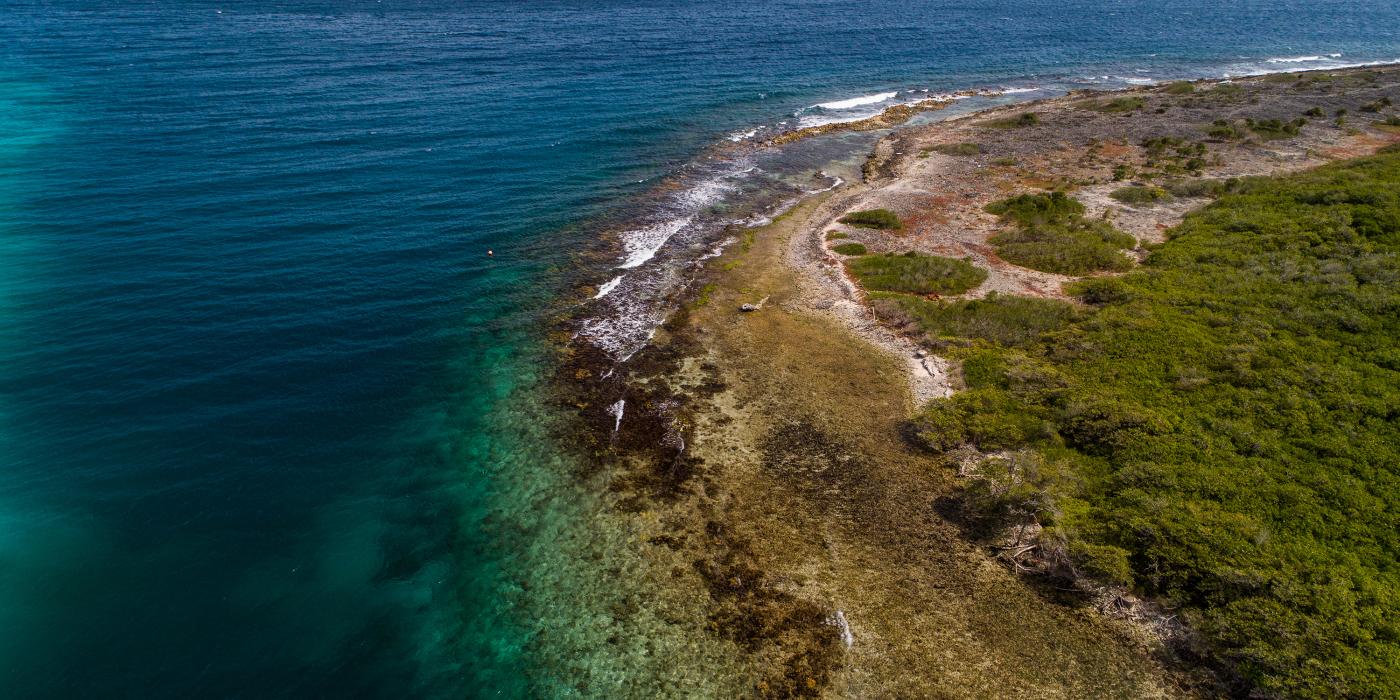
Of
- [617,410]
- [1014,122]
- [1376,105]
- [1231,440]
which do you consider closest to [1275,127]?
[1376,105]

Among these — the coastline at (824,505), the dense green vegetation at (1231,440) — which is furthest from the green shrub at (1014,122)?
the dense green vegetation at (1231,440)

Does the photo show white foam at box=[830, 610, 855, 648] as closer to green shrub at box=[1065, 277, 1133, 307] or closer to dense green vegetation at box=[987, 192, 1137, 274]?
green shrub at box=[1065, 277, 1133, 307]

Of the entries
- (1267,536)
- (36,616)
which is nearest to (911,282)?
(1267,536)

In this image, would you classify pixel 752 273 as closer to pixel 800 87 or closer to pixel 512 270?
pixel 512 270

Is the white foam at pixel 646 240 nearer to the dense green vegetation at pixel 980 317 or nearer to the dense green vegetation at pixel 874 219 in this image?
the dense green vegetation at pixel 874 219

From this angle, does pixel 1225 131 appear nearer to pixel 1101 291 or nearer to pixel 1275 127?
pixel 1275 127

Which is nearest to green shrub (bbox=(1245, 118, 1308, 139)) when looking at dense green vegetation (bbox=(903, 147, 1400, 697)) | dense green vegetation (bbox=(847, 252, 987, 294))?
dense green vegetation (bbox=(903, 147, 1400, 697))

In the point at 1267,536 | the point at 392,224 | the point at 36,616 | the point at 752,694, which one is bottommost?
the point at 752,694
